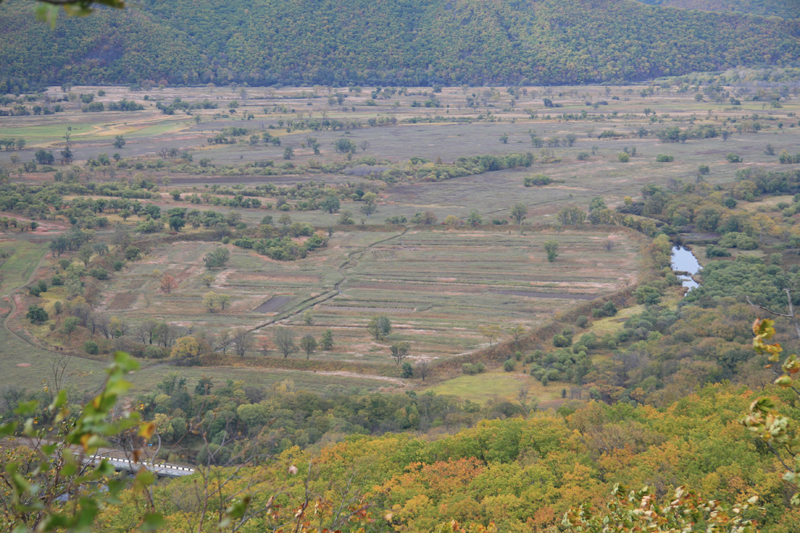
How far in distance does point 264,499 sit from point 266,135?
135161 millimetres

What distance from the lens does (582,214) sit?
87.7 m

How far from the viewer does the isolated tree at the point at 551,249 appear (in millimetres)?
75125

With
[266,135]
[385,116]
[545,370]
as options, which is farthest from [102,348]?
→ [385,116]

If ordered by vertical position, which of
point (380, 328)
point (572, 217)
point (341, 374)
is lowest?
point (341, 374)

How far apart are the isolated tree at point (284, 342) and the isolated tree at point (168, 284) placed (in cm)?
1873

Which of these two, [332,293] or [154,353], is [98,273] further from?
[332,293]

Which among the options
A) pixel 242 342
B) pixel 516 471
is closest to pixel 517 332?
pixel 242 342

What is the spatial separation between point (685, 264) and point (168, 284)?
55715mm

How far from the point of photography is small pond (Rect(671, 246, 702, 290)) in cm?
7044

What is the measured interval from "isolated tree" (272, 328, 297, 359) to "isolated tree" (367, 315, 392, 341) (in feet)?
21.7

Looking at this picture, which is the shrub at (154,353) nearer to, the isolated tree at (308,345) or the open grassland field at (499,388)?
the isolated tree at (308,345)

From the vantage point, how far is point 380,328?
57719mm

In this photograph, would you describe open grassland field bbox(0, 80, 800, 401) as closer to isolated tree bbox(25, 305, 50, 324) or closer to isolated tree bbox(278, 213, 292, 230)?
isolated tree bbox(25, 305, 50, 324)

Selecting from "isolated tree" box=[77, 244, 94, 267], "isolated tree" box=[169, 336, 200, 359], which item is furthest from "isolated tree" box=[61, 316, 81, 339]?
"isolated tree" box=[77, 244, 94, 267]
